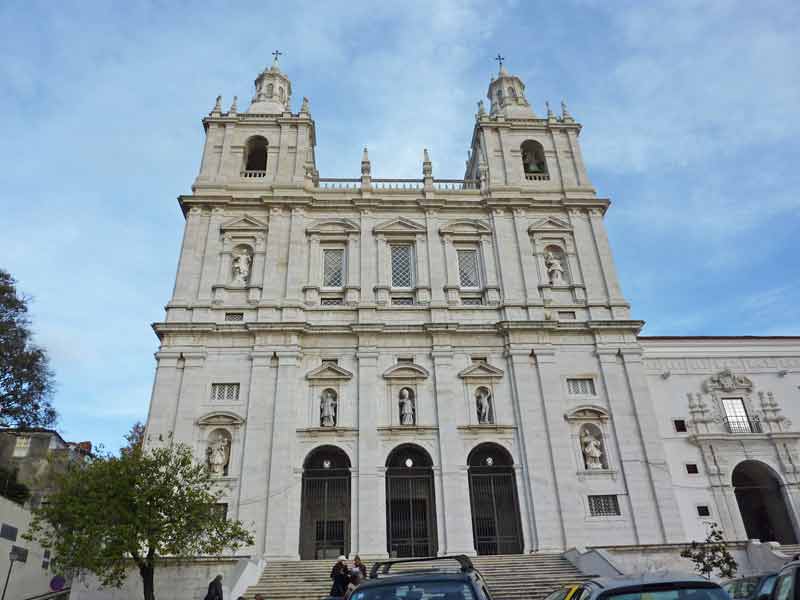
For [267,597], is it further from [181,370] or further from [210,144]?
[210,144]

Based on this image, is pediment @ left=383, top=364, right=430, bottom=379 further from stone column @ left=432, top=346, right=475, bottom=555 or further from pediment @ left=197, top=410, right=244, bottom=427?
pediment @ left=197, top=410, right=244, bottom=427

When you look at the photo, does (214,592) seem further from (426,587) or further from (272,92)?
(272,92)

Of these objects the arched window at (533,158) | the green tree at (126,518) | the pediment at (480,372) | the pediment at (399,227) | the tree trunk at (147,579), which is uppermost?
the arched window at (533,158)

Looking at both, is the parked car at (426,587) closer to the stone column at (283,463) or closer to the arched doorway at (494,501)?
the stone column at (283,463)

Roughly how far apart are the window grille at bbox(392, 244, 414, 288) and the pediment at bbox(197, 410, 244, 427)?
9635 millimetres

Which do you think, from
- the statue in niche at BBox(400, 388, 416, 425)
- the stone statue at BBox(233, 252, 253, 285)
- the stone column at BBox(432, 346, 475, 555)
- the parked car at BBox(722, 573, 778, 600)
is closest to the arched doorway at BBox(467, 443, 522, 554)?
the stone column at BBox(432, 346, 475, 555)

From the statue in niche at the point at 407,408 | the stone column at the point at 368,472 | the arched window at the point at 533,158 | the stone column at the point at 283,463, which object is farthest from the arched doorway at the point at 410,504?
the arched window at the point at 533,158

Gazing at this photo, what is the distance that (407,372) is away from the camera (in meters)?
25.5

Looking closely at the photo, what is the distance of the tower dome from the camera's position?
35312 millimetres

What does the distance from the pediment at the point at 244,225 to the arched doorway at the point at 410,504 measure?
12872 mm

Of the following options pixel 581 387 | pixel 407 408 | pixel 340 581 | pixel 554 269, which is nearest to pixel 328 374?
pixel 407 408

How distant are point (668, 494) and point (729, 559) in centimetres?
597

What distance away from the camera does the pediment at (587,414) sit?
24781 mm

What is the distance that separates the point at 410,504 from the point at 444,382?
5.09 meters
